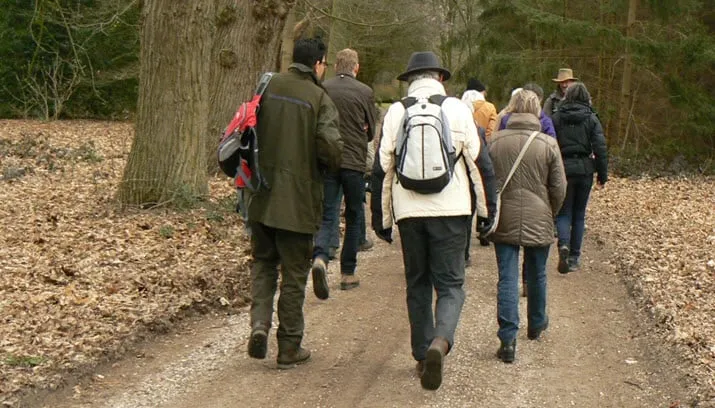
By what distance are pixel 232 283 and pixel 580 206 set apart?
3972mm

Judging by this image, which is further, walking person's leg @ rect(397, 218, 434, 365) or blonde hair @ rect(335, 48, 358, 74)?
blonde hair @ rect(335, 48, 358, 74)

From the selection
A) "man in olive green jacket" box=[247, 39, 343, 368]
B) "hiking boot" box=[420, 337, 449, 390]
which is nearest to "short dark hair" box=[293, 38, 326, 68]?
"man in olive green jacket" box=[247, 39, 343, 368]

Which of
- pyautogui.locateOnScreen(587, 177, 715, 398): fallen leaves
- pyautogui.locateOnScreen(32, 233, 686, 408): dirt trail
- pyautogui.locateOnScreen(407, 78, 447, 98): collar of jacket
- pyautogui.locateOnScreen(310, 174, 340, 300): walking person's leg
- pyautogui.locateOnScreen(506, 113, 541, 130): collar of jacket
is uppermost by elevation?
pyautogui.locateOnScreen(407, 78, 447, 98): collar of jacket

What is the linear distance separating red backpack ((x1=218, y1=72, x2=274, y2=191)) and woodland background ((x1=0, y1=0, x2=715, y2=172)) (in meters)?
5.29

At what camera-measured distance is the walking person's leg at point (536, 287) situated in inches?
290

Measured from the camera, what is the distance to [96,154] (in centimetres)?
1888

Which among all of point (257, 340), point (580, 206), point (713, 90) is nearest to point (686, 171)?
point (713, 90)

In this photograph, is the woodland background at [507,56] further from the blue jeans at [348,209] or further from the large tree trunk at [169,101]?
the blue jeans at [348,209]

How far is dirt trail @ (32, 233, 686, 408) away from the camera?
19.9ft

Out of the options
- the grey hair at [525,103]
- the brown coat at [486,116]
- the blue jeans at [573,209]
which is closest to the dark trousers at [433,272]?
the grey hair at [525,103]

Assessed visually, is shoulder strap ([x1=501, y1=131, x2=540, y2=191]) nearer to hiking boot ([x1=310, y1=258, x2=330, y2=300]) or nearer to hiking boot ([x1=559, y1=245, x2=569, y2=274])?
hiking boot ([x1=310, y1=258, x2=330, y2=300])

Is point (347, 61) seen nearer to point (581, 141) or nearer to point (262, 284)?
point (581, 141)

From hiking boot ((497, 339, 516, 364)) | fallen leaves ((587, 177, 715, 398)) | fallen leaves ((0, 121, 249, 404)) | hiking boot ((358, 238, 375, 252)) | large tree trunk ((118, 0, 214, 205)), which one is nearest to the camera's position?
fallen leaves ((0, 121, 249, 404))

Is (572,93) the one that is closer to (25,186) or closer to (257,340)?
(257,340)
